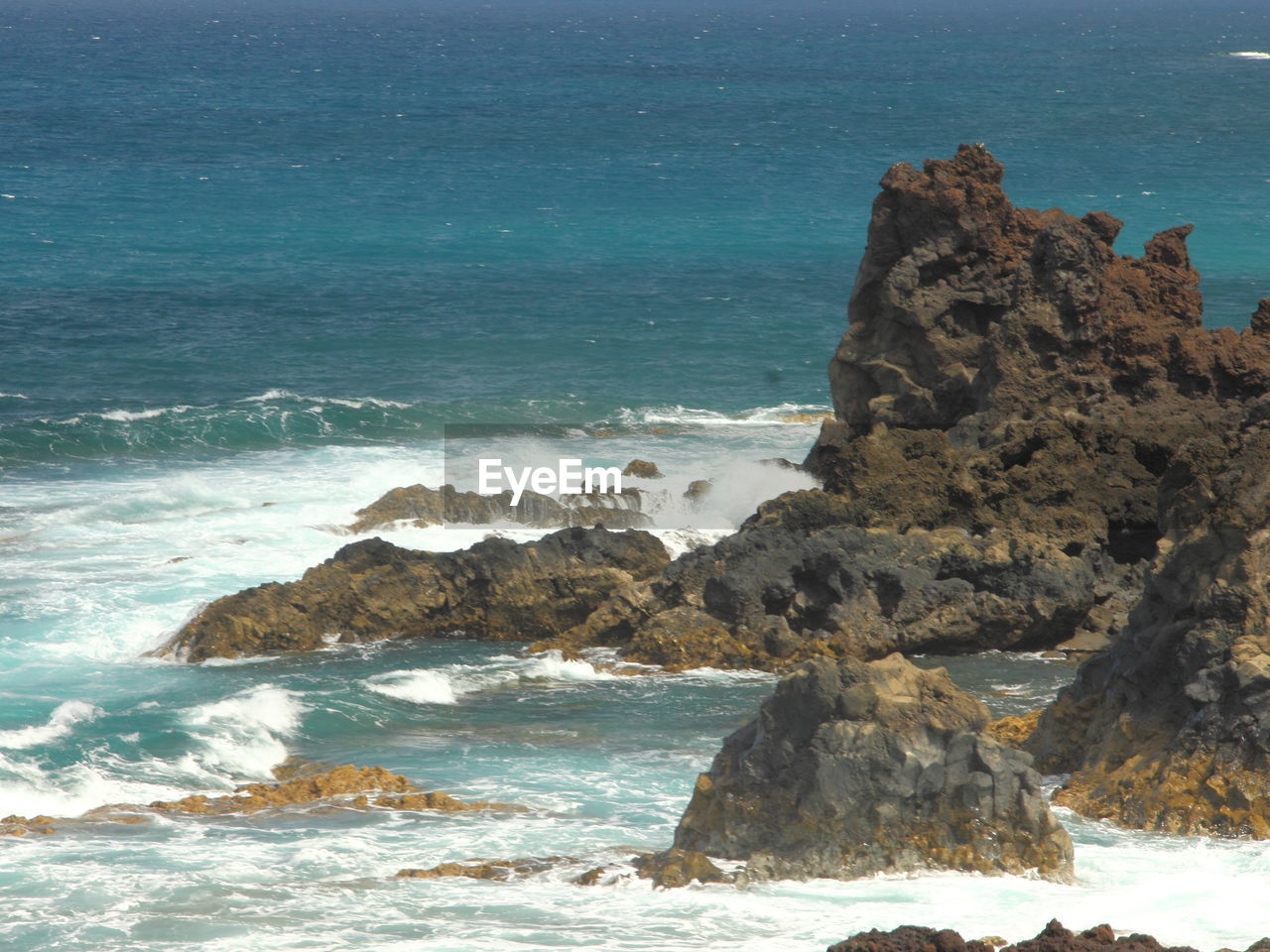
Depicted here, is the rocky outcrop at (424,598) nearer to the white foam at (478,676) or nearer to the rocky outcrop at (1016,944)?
the white foam at (478,676)

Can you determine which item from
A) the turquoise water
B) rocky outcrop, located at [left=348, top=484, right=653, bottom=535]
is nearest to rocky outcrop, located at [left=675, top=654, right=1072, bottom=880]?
the turquoise water

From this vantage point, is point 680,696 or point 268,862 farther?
point 680,696

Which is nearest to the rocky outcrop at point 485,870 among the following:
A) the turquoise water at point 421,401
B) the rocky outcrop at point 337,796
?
the turquoise water at point 421,401

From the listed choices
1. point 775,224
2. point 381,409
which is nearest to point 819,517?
point 381,409

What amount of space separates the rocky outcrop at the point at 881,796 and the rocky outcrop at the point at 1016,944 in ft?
6.74

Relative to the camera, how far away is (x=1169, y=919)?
1309cm

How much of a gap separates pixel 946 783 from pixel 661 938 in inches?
104

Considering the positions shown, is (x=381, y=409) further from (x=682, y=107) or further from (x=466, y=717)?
(x=682, y=107)

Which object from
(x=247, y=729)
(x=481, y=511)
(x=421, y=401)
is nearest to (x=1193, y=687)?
(x=247, y=729)

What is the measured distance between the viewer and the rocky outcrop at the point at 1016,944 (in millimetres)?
11320

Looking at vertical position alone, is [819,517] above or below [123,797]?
above

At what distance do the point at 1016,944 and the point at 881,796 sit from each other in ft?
7.41

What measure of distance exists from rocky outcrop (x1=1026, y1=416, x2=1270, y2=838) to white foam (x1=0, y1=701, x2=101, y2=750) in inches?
398

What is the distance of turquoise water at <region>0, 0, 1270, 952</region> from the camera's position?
543 inches
